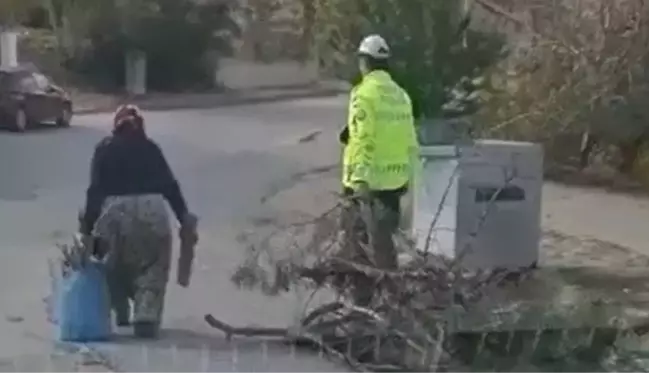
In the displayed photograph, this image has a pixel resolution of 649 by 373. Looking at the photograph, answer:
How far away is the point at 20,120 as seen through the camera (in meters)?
8.29

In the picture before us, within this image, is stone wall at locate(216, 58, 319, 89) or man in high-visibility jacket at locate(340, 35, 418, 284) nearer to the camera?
man in high-visibility jacket at locate(340, 35, 418, 284)

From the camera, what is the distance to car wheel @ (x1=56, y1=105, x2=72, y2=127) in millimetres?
8031

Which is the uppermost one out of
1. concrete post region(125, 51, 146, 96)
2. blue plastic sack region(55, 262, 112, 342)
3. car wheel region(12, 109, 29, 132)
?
concrete post region(125, 51, 146, 96)

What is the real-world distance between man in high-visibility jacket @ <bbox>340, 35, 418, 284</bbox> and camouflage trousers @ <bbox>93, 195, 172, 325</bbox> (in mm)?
1033

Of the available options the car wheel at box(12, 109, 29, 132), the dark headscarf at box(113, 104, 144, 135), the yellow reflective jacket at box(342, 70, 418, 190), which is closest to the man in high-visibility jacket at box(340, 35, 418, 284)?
the yellow reflective jacket at box(342, 70, 418, 190)

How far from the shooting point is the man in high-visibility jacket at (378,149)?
6988 millimetres

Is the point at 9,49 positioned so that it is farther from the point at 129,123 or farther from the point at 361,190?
the point at 361,190

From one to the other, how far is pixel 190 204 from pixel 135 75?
2.77ft

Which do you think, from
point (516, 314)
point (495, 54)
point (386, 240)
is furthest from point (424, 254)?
point (495, 54)

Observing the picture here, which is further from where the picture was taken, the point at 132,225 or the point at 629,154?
the point at 629,154

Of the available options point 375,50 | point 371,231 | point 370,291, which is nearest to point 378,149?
point 371,231

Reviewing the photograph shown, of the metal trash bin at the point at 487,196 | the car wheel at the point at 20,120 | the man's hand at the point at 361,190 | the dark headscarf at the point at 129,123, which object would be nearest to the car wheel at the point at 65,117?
the car wheel at the point at 20,120

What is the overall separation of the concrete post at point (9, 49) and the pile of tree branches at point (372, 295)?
6.44 feet

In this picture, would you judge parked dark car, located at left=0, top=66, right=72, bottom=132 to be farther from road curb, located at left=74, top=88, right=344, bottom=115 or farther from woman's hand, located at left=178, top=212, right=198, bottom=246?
woman's hand, located at left=178, top=212, right=198, bottom=246
